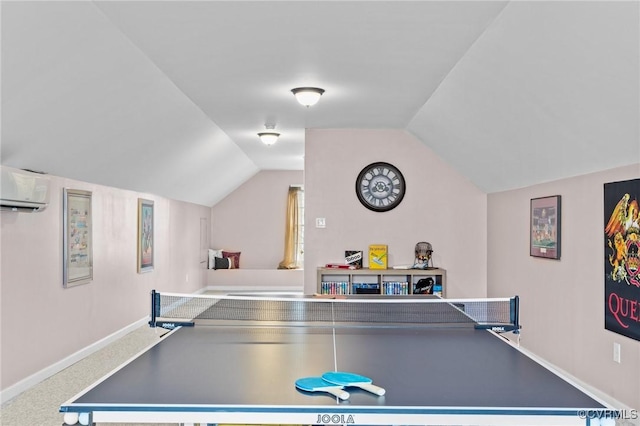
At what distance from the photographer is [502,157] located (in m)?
5.83

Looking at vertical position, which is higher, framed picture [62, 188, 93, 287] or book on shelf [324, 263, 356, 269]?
framed picture [62, 188, 93, 287]

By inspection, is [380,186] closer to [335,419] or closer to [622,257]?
[622,257]

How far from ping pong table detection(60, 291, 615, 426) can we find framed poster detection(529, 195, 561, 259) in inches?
77.2

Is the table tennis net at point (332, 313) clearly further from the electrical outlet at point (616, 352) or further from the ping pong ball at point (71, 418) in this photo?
the ping pong ball at point (71, 418)

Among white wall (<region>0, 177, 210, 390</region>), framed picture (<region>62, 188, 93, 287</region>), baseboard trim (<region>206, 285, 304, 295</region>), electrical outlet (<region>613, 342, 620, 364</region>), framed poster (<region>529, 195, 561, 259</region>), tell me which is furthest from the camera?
baseboard trim (<region>206, 285, 304, 295</region>)

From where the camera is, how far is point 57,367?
17.7ft

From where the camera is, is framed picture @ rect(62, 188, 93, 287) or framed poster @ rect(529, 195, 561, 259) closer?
framed poster @ rect(529, 195, 561, 259)

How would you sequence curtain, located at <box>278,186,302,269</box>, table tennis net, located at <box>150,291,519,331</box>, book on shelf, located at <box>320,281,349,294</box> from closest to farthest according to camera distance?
table tennis net, located at <box>150,291,519,331</box>, book on shelf, located at <box>320,281,349,294</box>, curtain, located at <box>278,186,302,269</box>

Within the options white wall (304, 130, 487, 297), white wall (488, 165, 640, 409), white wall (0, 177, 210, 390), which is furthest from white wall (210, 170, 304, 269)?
white wall (488, 165, 640, 409)

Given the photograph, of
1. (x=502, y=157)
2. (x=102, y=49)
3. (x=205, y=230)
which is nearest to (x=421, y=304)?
(x=502, y=157)

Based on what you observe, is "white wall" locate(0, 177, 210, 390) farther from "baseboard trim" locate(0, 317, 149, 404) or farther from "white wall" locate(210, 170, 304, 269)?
"white wall" locate(210, 170, 304, 269)

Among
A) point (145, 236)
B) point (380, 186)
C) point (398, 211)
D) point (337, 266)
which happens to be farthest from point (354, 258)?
point (145, 236)

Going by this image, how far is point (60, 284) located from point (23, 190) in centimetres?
123

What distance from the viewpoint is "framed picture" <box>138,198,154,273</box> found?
25.8ft
